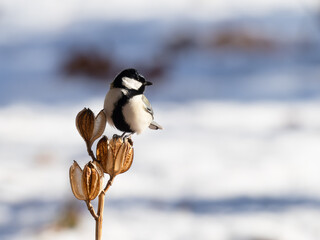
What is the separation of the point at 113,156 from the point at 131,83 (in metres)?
0.08

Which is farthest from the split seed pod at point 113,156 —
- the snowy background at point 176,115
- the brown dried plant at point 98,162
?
the snowy background at point 176,115

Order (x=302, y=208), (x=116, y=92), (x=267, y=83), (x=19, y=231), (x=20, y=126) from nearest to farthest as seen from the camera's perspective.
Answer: (x=116, y=92), (x=19, y=231), (x=302, y=208), (x=20, y=126), (x=267, y=83)

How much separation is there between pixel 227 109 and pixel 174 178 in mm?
1048

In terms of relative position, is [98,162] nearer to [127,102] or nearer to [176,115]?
[127,102]

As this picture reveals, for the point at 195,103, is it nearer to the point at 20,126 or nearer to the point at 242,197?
the point at 20,126

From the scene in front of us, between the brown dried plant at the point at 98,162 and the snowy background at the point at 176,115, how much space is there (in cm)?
94

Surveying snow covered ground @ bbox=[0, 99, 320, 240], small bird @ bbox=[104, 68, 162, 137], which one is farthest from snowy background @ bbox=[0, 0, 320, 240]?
small bird @ bbox=[104, 68, 162, 137]

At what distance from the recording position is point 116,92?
0.58 m

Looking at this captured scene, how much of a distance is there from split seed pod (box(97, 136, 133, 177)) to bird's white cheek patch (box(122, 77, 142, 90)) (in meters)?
0.06

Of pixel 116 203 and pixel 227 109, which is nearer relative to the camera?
pixel 116 203

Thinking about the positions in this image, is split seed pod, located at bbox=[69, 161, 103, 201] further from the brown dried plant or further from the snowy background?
the snowy background

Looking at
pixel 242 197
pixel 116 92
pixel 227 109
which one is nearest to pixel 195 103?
pixel 227 109

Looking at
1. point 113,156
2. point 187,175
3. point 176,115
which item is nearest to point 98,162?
point 113,156

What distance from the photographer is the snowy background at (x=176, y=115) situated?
1622mm
